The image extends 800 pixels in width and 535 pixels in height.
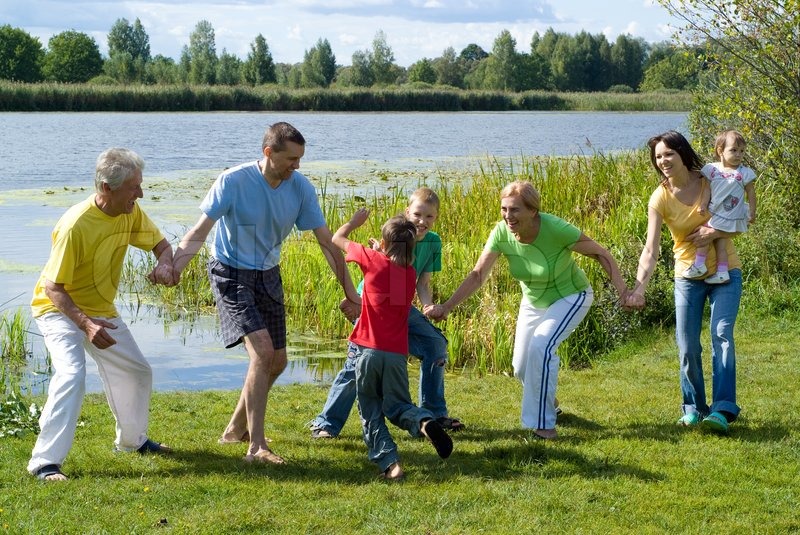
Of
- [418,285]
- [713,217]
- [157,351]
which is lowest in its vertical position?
[157,351]

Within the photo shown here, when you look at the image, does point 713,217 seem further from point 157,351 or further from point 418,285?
point 157,351

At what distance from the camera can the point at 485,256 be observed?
636 cm

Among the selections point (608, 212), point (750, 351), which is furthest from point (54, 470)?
point (608, 212)

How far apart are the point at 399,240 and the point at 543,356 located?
130cm

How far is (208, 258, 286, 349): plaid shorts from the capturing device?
5699 mm

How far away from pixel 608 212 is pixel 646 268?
7.47m

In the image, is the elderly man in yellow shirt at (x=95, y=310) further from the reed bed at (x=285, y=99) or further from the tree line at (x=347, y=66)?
the tree line at (x=347, y=66)

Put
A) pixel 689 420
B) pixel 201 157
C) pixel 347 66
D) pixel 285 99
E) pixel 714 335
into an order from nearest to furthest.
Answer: pixel 714 335 < pixel 689 420 < pixel 201 157 < pixel 285 99 < pixel 347 66

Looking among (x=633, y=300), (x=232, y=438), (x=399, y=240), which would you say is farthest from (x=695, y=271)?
(x=232, y=438)

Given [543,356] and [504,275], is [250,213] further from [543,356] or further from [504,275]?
[504,275]

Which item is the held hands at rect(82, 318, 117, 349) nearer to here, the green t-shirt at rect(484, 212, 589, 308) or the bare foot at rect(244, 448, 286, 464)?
the bare foot at rect(244, 448, 286, 464)

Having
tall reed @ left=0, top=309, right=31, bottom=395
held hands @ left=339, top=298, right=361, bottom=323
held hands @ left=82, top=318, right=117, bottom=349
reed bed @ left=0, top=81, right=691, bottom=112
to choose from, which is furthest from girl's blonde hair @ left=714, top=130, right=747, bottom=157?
reed bed @ left=0, top=81, right=691, bottom=112

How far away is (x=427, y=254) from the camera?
251 inches

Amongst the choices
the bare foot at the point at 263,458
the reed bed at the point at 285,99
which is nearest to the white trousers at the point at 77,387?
the bare foot at the point at 263,458
